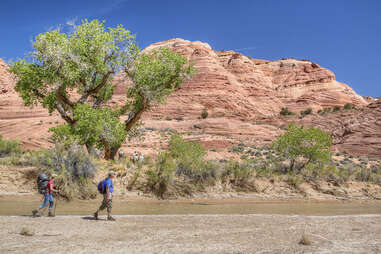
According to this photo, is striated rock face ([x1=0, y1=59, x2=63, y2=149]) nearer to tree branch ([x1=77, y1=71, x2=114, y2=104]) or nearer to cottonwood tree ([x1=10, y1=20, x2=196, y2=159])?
cottonwood tree ([x1=10, y1=20, x2=196, y2=159])

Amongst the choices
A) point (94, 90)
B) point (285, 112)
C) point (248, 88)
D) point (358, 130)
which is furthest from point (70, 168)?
point (248, 88)

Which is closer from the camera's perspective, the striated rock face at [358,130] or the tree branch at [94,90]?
the tree branch at [94,90]

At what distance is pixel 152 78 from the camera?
17953 millimetres

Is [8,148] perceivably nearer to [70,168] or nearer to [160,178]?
[70,168]

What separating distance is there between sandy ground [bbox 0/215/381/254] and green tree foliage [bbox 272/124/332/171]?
35.8 feet

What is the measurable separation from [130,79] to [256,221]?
1127 cm

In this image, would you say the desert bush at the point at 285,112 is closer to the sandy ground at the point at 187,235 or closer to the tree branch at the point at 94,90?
the tree branch at the point at 94,90

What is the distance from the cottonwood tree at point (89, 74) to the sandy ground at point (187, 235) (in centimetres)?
761

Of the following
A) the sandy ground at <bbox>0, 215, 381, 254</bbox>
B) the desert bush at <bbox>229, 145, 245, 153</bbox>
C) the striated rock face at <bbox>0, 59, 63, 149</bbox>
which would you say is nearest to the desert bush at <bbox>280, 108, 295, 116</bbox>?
the desert bush at <bbox>229, 145, 245, 153</bbox>

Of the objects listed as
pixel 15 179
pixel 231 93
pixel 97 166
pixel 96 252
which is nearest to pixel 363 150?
pixel 231 93

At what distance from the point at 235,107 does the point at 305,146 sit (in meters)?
47.8

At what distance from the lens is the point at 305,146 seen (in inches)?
851

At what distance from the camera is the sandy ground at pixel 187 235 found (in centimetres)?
626

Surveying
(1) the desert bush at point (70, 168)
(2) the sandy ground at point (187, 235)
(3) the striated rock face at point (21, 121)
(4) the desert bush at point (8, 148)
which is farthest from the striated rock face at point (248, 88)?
(2) the sandy ground at point (187, 235)
